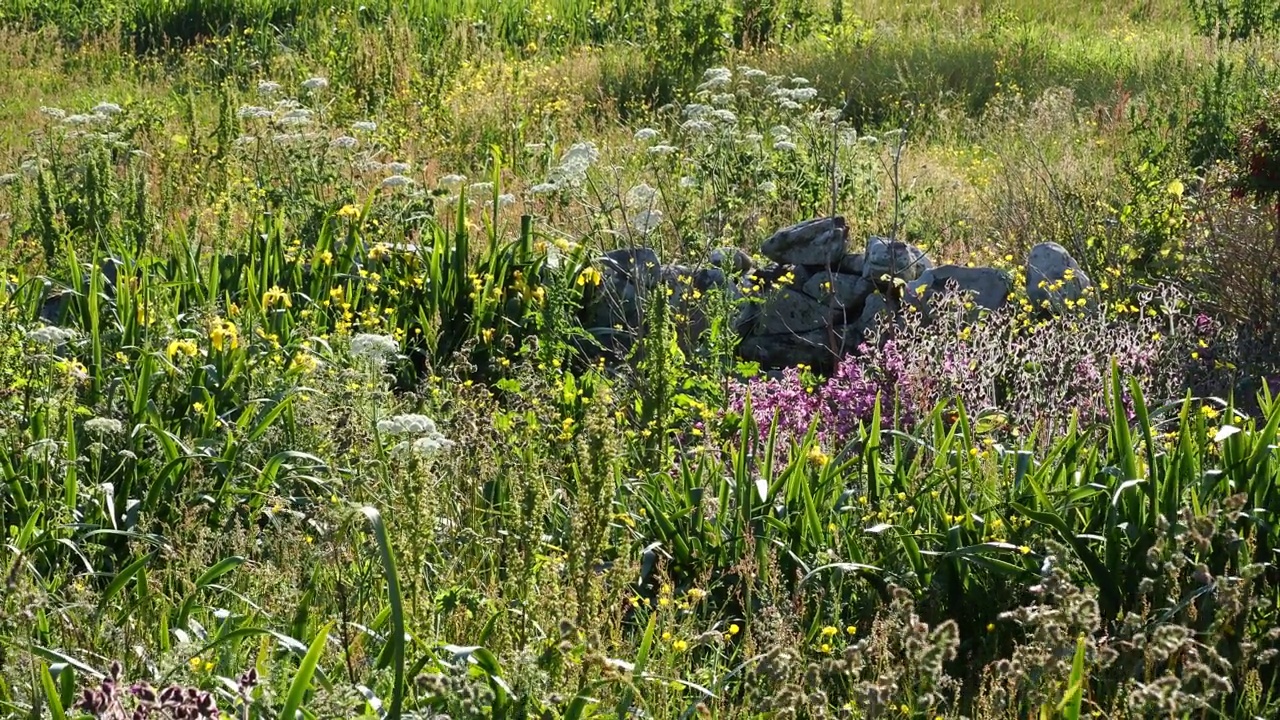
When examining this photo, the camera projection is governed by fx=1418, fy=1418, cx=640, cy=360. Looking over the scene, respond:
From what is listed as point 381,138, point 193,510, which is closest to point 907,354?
point 193,510

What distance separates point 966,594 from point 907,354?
145 centimetres

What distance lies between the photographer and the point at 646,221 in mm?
6410

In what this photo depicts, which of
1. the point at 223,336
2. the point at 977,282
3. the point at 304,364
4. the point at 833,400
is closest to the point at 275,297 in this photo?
the point at 223,336

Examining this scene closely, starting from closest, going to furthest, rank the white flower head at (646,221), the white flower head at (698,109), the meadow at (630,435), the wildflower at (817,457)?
the meadow at (630,435)
the wildflower at (817,457)
the white flower head at (646,221)
the white flower head at (698,109)

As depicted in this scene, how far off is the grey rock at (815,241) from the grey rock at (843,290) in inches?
3.3

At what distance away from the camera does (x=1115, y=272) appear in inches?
241

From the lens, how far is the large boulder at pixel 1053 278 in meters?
5.88

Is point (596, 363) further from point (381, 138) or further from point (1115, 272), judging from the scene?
point (381, 138)

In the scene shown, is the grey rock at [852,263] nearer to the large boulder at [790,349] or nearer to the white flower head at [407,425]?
the large boulder at [790,349]

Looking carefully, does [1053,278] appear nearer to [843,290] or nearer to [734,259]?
[843,290]

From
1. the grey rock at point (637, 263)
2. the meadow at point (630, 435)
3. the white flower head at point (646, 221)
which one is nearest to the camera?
the meadow at point (630, 435)

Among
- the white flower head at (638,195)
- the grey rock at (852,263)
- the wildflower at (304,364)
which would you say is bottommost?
the grey rock at (852,263)

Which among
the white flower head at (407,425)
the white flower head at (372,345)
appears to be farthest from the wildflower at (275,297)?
the white flower head at (407,425)

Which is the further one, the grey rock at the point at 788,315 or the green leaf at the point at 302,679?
the grey rock at the point at 788,315
